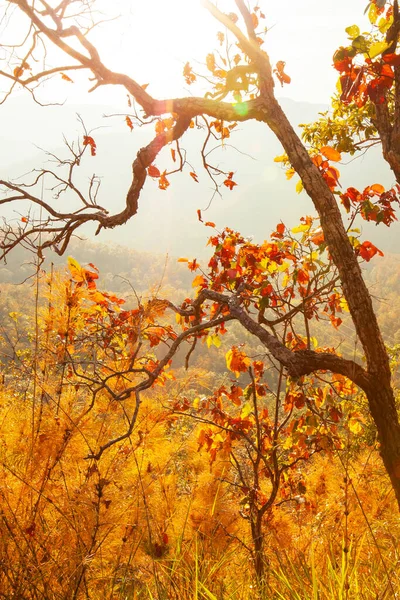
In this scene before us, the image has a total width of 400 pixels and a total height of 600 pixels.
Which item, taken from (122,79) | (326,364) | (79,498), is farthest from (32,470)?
(122,79)

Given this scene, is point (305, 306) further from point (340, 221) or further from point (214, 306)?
point (340, 221)

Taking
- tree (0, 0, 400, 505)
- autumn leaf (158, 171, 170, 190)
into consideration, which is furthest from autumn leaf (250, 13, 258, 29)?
autumn leaf (158, 171, 170, 190)

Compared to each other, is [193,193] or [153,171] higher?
[193,193]

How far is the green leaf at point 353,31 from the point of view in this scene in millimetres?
1391

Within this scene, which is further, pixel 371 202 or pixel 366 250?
pixel 371 202

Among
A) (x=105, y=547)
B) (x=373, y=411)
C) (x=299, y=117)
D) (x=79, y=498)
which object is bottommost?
(x=105, y=547)

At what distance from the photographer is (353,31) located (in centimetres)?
140

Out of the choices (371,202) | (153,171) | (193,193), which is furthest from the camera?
(193,193)

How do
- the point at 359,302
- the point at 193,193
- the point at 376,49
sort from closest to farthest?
the point at 376,49
the point at 359,302
the point at 193,193

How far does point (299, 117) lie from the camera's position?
547ft

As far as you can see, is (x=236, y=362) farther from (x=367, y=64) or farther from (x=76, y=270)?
(x=367, y=64)

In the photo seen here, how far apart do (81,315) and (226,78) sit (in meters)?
1.25

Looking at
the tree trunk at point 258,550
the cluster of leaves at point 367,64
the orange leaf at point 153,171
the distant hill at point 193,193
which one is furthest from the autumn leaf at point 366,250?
the distant hill at point 193,193

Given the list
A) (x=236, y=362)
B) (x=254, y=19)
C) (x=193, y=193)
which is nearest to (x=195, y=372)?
(x=236, y=362)
